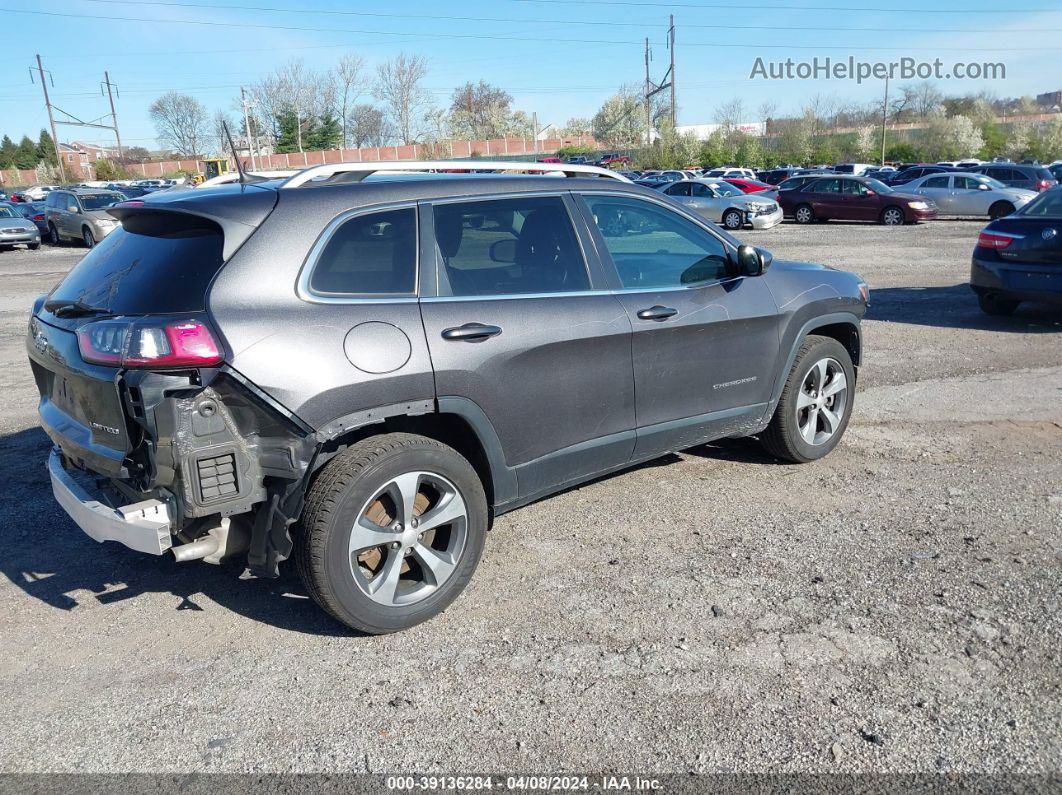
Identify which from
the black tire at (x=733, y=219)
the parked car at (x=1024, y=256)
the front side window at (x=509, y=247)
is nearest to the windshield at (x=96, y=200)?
the black tire at (x=733, y=219)

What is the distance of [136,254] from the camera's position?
3752mm

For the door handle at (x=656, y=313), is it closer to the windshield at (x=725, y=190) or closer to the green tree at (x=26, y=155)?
the windshield at (x=725, y=190)

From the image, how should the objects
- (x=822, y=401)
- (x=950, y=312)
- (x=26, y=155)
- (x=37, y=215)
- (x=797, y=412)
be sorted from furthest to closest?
1. (x=26, y=155)
2. (x=37, y=215)
3. (x=950, y=312)
4. (x=822, y=401)
5. (x=797, y=412)

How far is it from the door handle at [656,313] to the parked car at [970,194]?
25862 mm

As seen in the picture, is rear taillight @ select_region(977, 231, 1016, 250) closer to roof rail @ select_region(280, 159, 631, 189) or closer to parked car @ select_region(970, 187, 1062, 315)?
parked car @ select_region(970, 187, 1062, 315)

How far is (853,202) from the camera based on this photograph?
27859 millimetres

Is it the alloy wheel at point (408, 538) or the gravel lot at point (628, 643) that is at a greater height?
the alloy wheel at point (408, 538)

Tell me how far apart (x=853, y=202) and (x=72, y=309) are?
27.5 meters

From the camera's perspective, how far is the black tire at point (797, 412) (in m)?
5.40

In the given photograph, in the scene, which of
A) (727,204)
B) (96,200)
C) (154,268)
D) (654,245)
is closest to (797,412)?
(654,245)

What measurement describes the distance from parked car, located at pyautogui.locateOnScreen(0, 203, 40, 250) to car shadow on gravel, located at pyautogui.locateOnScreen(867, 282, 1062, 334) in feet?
77.4

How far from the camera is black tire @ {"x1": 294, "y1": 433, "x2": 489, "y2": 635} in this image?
11.3 feet

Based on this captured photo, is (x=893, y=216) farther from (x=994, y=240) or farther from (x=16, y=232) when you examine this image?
(x=16, y=232)

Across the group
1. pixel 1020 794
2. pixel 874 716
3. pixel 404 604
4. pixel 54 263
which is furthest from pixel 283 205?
pixel 54 263
